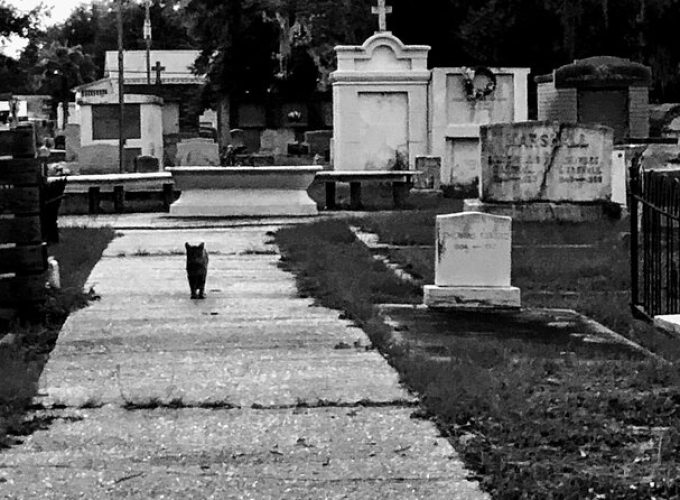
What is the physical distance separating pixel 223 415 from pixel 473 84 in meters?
22.7

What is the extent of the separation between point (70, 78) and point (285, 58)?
631 inches

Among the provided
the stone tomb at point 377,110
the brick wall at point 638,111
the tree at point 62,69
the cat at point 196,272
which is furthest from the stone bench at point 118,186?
the tree at point 62,69

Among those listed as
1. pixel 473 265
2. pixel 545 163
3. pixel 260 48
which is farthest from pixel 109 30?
pixel 473 265

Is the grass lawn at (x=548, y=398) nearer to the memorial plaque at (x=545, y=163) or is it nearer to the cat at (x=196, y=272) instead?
→ the cat at (x=196, y=272)

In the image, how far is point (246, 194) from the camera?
2258 centimetres

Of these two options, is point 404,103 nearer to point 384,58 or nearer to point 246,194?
point 384,58

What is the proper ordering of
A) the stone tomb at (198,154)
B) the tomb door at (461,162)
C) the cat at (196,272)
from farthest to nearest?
1. the stone tomb at (198,154)
2. the tomb door at (461,162)
3. the cat at (196,272)

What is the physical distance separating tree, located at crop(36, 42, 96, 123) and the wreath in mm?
36039

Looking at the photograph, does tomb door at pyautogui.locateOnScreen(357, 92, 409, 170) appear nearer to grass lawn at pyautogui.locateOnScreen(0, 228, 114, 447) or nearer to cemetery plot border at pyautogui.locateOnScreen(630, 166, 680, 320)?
grass lawn at pyautogui.locateOnScreen(0, 228, 114, 447)

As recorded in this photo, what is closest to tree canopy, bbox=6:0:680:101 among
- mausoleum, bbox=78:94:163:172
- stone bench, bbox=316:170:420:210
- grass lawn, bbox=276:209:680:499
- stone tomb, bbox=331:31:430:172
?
mausoleum, bbox=78:94:163:172

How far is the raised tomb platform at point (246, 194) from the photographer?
22.4 metres

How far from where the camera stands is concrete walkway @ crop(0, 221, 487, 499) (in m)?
5.77

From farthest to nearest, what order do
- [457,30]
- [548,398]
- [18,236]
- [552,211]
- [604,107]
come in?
1. [457,30]
2. [604,107]
3. [552,211]
4. [18,236]
5. [548,398]

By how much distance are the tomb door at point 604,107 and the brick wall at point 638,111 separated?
125 mm
